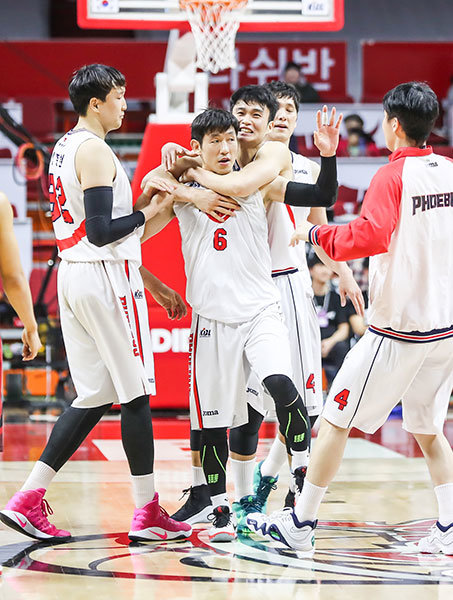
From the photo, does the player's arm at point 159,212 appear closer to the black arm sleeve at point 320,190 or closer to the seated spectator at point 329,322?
the black arm sleeve at point 320,190

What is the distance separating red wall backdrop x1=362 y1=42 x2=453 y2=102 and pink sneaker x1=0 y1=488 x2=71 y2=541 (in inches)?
465

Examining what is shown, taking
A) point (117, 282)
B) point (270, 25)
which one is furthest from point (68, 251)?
point (270, 25)

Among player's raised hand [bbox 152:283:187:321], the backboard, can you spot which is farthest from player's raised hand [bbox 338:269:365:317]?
the backboard

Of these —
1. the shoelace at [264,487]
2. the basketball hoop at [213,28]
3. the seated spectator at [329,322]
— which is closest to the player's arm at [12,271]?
the shoelace at [264,487]

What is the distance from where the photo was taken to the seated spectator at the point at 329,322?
366 inches

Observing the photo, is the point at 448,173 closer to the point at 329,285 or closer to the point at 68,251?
the point at 68,251

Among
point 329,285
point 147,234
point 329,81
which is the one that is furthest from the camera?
point 329,81

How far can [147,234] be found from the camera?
439 centimetres

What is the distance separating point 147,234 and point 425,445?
1521mm

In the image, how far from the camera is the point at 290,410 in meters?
4.12

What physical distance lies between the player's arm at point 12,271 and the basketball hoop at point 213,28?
472 centimetres

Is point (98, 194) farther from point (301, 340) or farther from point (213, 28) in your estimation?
point (213, 28)

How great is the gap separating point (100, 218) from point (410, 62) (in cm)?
1209

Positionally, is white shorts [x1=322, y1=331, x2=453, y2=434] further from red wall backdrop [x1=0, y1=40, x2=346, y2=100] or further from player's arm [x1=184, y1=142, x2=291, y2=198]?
red wall backdrop [x1=0, y1=40, x2=346, y2=100]
